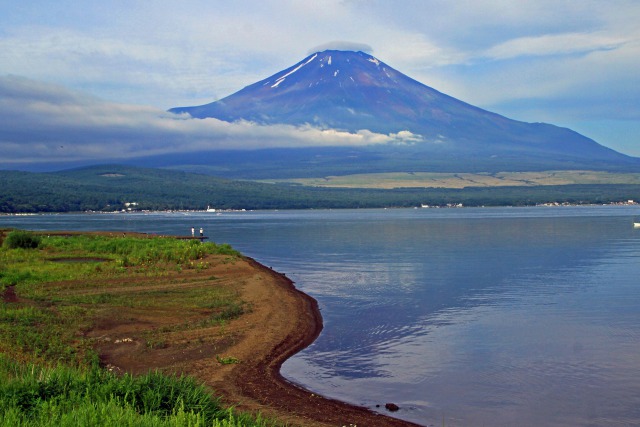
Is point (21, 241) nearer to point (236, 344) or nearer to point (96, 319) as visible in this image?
point (96, 319)

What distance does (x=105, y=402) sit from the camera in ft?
27.4

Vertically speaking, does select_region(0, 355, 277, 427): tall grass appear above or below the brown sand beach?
above

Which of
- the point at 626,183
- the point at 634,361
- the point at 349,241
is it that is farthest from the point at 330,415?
the point at 626,183

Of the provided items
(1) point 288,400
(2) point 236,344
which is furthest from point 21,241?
(1) point 288,400

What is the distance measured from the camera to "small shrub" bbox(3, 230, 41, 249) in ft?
116

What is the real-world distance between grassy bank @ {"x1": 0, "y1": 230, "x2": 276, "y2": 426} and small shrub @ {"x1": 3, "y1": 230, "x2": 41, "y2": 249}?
5cm

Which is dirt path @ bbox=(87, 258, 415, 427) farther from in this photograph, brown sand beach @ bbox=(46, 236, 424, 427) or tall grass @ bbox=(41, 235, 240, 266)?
tall grass @ bbox=(41, 235, 240, 266)

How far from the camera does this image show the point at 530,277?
32875mm

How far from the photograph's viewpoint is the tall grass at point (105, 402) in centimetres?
739

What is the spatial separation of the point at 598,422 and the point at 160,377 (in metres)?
7.41

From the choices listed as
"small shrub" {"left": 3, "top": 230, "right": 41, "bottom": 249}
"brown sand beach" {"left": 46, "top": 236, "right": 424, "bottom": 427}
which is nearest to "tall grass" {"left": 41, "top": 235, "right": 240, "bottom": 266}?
"small shrub" {"left": 3, "top": 230, "right": 41, "bottom": 249}

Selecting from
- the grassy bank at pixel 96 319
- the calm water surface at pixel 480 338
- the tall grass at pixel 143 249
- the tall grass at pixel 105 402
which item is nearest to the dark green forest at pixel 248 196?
the tall grass at pixel 143 249

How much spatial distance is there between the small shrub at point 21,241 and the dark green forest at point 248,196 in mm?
120041

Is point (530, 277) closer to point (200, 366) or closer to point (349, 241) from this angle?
point (200, 366)
